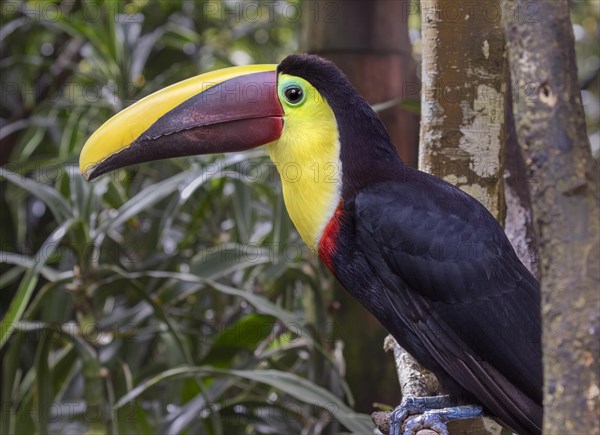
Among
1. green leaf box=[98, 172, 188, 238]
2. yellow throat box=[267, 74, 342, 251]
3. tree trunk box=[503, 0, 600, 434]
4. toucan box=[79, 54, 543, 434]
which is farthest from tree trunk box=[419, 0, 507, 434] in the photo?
green leaf box=[98, 172, 188, 238]

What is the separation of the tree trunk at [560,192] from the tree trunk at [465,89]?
75 centimetres

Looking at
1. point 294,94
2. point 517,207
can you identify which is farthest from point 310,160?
point 517,207

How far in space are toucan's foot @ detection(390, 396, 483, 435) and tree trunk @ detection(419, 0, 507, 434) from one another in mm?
438

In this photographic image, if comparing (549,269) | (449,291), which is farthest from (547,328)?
(449,291)

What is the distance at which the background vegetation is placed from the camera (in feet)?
7.41

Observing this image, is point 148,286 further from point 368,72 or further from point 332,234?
point 332,234

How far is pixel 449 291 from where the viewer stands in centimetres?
161

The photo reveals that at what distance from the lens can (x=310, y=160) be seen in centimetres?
169

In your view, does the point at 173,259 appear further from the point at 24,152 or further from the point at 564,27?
the point at 564,27

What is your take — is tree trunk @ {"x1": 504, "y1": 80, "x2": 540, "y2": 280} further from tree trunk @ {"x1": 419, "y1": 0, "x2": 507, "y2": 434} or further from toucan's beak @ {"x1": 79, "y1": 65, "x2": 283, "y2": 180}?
toucan's beak @ {"x1": 79, "y1": 65, "x2": 283, "y2": 180}

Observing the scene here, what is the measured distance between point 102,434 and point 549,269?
1586 millimetres

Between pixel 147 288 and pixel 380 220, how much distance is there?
116 centimetres

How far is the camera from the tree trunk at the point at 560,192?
37.9 inches

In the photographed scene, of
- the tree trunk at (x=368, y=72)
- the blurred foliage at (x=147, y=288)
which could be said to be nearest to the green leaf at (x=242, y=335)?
the blurred foliage at (x=147, y=288)
